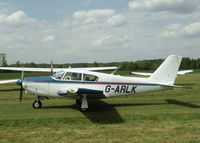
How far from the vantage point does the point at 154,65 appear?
87.4 meters

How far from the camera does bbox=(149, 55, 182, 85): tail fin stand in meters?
11.6

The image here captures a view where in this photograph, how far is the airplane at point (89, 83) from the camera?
10.3 m

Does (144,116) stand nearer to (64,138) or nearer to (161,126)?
(161,126)

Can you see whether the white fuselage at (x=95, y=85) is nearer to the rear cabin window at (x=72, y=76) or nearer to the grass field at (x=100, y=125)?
the rear cabin window at (x=72, y=76)

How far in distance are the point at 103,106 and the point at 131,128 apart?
4.29 metres

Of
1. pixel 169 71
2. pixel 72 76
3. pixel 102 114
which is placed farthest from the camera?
pixel 169 71

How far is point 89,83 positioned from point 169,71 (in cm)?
439

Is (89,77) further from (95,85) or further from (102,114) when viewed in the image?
(102,114)

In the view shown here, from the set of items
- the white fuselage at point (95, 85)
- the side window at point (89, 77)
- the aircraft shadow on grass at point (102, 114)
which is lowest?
the aircraft shadow on grass at point (102, 114)

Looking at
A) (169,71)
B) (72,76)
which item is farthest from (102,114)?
(169,71)

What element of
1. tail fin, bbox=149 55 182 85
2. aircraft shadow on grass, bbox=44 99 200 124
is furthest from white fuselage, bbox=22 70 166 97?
aircraft shadow on grass, bbox=44 99 200 124

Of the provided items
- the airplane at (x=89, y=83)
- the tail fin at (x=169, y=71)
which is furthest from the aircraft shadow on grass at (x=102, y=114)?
the tail fin at (x=169, y=71)

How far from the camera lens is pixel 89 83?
10.5 meters

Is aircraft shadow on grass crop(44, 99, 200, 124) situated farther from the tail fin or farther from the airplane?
the tail fin
